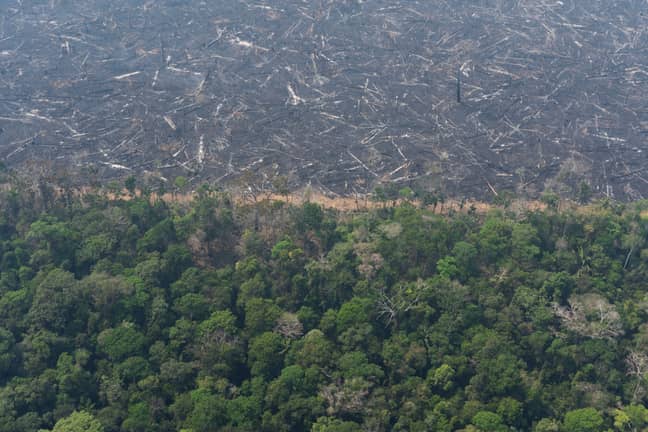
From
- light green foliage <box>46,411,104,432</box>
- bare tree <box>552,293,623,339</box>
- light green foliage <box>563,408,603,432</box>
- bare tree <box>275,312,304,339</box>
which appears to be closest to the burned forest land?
bare tree <box>552,293,623,339</box>

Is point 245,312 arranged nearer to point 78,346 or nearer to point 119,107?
point 78,346

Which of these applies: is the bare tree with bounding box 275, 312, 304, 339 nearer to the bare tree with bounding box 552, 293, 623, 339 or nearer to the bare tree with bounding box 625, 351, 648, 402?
the bare tree with bounding box 552, 293, 623, 339

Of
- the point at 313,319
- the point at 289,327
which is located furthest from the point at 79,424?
the point at 313,319

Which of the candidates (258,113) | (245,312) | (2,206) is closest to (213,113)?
(258,113)

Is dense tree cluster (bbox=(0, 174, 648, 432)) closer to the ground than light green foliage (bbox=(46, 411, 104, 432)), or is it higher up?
higher up

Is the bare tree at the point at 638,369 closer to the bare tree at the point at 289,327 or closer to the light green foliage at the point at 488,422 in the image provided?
the light green foliage at the point at 488,422
